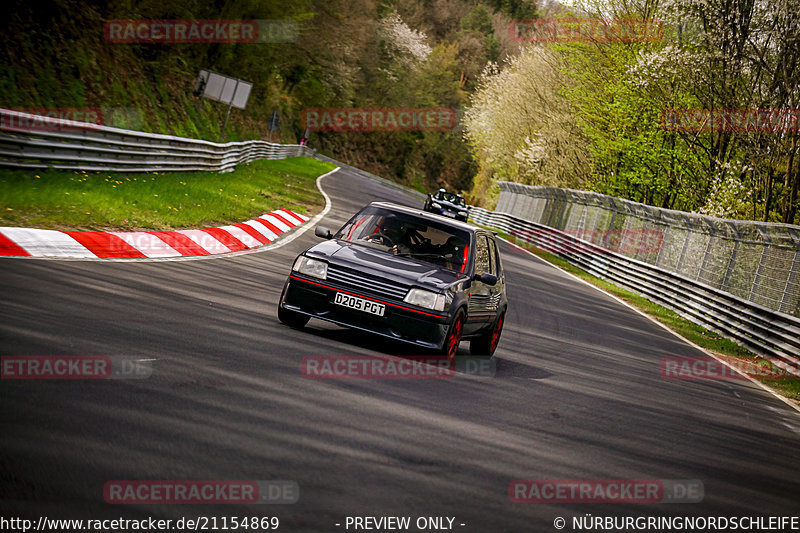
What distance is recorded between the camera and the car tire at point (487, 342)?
35.9 ft

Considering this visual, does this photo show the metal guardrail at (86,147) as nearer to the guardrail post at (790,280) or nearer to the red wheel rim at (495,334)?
the red wheel rim at (495,334)

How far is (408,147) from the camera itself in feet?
359

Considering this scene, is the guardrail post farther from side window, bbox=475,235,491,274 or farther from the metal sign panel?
the metal sign panel

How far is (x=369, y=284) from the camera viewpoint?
9227 mm

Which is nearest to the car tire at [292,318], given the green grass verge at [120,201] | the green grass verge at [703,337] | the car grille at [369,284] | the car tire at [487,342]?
the car grille at [369,284]

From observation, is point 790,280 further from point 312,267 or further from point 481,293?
point 312,267

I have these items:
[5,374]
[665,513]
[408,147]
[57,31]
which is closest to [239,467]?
[5,374]

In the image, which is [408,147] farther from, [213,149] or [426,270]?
[426,270]

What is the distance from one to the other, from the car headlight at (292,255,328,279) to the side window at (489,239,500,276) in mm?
2518

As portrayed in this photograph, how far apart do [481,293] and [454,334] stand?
999mm

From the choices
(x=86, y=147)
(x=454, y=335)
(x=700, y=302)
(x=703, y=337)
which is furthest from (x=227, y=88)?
(x=454, y=335)

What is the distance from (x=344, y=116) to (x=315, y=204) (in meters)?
62.8

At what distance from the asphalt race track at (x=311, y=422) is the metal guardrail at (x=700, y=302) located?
5155 millimetres

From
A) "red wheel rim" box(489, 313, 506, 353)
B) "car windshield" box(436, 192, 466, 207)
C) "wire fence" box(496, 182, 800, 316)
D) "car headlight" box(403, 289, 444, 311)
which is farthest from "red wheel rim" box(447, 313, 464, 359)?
"car windshield" box(436, 192, 466, 207)
